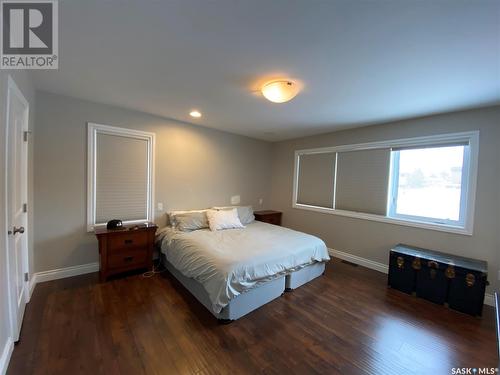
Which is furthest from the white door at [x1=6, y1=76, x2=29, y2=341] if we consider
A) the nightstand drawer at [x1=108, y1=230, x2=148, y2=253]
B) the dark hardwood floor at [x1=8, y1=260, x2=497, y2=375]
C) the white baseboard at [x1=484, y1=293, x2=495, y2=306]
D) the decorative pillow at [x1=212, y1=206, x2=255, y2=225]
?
the white baseboard at [x1=484, y1=293, x2=495, y2=306]

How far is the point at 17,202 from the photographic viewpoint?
1.95 meters

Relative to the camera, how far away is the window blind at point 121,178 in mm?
3041

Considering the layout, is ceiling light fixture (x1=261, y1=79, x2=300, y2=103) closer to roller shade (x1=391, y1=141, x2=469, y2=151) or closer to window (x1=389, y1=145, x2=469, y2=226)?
roller shade (x1=391, y1=141, x2=469, y2=151)

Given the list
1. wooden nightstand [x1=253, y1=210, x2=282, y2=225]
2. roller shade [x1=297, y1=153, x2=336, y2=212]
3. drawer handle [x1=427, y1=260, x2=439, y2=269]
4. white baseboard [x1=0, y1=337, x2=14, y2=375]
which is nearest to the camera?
white baseboard [x1=0, y1=337, x2=14, y2=375]

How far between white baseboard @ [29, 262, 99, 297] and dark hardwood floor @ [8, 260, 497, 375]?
92 mm

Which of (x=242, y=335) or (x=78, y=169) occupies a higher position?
(x=78, y=169)

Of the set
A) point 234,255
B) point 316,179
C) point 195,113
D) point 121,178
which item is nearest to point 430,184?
point 316,179

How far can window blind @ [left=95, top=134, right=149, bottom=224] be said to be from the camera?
3.04 meters

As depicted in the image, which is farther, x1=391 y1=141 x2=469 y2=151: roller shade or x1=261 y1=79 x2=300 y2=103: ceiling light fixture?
x1=391 y1=141 x2=469 y2=151: roller shade

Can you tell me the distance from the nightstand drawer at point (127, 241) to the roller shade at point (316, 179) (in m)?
3.18

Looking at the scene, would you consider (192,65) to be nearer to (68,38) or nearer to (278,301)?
(68,38)

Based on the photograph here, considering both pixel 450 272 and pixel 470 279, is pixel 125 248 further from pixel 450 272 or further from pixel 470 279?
pixel 470 279

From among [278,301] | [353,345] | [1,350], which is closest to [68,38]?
[1,350]

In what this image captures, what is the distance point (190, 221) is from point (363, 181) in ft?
9.89
